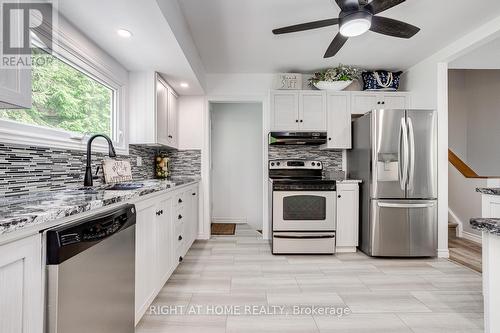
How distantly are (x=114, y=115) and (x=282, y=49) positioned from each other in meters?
2.02

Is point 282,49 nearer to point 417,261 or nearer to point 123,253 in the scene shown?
point 123,253

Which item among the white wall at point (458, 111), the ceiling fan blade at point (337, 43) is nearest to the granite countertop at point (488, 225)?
the ceiling fan blade at point (337, 43)

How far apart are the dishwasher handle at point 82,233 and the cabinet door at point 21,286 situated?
39 mm

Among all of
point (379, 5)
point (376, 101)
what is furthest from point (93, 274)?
point (376, 101)

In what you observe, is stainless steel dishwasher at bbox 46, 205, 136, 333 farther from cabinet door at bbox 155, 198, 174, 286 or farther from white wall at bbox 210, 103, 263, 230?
white wall at bbox 210, 103, 263, 230

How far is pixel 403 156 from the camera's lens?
2.94 m

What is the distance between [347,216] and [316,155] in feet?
3.35

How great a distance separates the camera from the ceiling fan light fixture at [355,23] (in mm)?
1782

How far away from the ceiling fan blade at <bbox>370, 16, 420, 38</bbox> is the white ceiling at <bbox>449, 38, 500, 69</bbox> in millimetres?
1641

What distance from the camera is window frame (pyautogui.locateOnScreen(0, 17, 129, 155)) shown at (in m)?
1.46

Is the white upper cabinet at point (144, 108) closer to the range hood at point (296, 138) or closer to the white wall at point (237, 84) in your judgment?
the white wall at point (237, 84)

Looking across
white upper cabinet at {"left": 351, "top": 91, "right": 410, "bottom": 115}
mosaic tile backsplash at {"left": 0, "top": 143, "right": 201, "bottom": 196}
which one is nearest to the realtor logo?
mosaic tile backsplash at {"left": 0, "top": 143, "right": 201, "bottom": 196}

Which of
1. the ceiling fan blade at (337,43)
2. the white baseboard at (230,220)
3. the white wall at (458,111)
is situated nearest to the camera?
the ceiling fan blade at (337,43)

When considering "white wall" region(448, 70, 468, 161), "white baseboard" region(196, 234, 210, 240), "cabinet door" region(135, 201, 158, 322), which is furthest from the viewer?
"white wall" region(448, 70, 468, 161)
